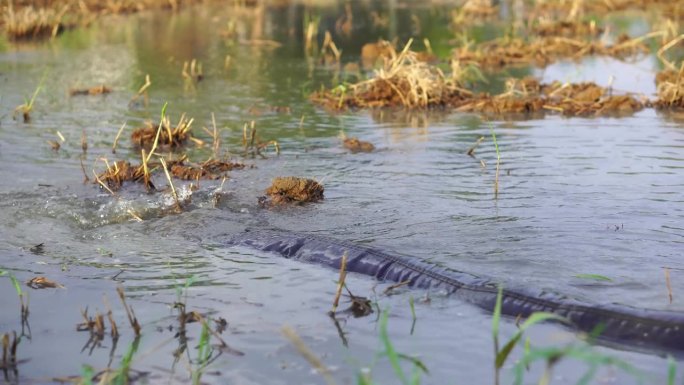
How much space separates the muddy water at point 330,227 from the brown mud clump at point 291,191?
149mm

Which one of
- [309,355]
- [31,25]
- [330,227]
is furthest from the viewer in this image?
[31,25]

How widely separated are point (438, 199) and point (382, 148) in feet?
6.67

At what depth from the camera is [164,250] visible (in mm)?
5820

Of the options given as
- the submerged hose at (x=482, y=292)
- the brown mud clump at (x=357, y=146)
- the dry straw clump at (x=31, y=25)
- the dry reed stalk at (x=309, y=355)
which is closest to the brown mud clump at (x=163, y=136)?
the brown mud clump at (x=357, y=146)

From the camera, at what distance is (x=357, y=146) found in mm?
8766

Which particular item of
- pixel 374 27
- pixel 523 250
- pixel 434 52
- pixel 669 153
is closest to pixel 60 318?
pixel 523 250

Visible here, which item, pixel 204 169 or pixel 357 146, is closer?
pixel 204 169

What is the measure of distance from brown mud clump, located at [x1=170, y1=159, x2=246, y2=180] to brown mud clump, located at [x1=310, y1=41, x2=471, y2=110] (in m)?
3.04

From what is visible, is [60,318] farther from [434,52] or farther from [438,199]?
[434,52]

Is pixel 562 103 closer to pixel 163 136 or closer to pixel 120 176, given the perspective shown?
pixel 163 136

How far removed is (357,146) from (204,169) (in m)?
1.62

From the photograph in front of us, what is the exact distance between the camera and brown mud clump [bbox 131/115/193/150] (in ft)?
29.4

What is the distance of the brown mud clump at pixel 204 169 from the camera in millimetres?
7703

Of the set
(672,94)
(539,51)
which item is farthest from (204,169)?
(539,51)
